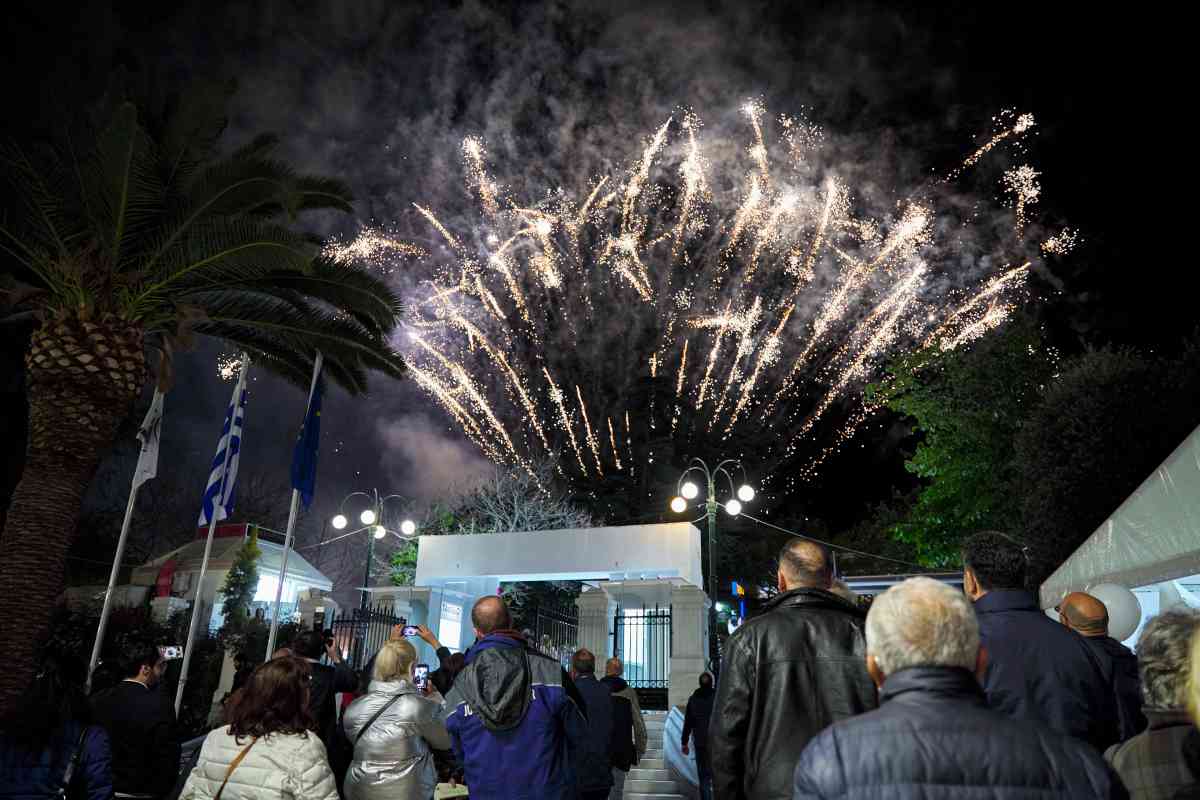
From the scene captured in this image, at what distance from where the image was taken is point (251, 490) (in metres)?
49.2

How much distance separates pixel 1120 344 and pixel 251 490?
4494 cm

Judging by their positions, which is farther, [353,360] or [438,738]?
[353,360]

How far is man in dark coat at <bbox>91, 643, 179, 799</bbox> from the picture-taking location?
180 inches

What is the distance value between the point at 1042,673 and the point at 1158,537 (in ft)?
16.8

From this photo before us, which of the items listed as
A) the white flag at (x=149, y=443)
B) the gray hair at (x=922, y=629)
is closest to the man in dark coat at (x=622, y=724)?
the gray hair at (x=922, y=629)

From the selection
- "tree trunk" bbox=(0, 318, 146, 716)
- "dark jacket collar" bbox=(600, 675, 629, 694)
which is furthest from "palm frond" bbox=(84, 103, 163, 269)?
"dark jacket collar" bbox=(600, 675, 629, 694)

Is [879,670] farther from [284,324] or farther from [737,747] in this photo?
[284,324]

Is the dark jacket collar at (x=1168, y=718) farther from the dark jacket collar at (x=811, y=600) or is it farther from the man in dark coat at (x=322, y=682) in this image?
the man in dark coat at (x=322, y=682)

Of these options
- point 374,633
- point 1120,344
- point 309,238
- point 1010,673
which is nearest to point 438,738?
point 1010,673

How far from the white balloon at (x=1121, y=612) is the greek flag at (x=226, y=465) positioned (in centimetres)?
1289

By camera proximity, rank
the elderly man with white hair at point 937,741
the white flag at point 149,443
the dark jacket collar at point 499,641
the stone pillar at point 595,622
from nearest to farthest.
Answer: the elderly man with white hair at point 937,741 < the dark jacket collar at point 499,641 < the white flag at point 149,443 < the stone pillar at point 595,622

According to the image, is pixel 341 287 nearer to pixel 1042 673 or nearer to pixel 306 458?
pixel 306 458

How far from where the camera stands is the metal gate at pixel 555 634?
2022cm

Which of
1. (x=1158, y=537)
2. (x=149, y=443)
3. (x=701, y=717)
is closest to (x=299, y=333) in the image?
(x=149, y=443)
